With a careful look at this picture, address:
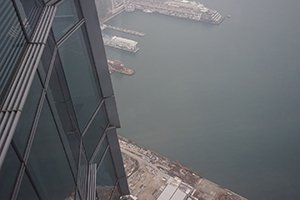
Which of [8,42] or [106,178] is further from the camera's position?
[106,178]

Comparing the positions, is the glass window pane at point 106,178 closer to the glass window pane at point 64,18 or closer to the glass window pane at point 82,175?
the glass window pane at point 82,175

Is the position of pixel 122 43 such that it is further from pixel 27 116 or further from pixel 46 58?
pixel 27 116

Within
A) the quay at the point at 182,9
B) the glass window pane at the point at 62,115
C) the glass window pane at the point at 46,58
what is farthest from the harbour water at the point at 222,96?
the glass window pane at the point at 46,58

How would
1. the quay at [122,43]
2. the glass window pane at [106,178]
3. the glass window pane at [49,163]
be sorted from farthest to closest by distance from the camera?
the quay at [122,43], the glass window pane at [106,178], the glass window pane at [49,163]

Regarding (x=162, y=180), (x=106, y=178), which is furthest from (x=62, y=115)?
(x=162, y=180)

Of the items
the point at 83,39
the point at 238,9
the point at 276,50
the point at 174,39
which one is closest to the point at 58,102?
the point at 83,39

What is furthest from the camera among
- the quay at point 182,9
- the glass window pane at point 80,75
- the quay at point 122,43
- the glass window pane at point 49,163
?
the quay at point 182,9

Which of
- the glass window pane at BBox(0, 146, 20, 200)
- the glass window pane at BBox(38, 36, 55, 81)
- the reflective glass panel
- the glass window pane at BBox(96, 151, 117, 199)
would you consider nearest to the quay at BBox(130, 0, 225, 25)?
the glass window pane at BBox(96, 151, 117, 199)
